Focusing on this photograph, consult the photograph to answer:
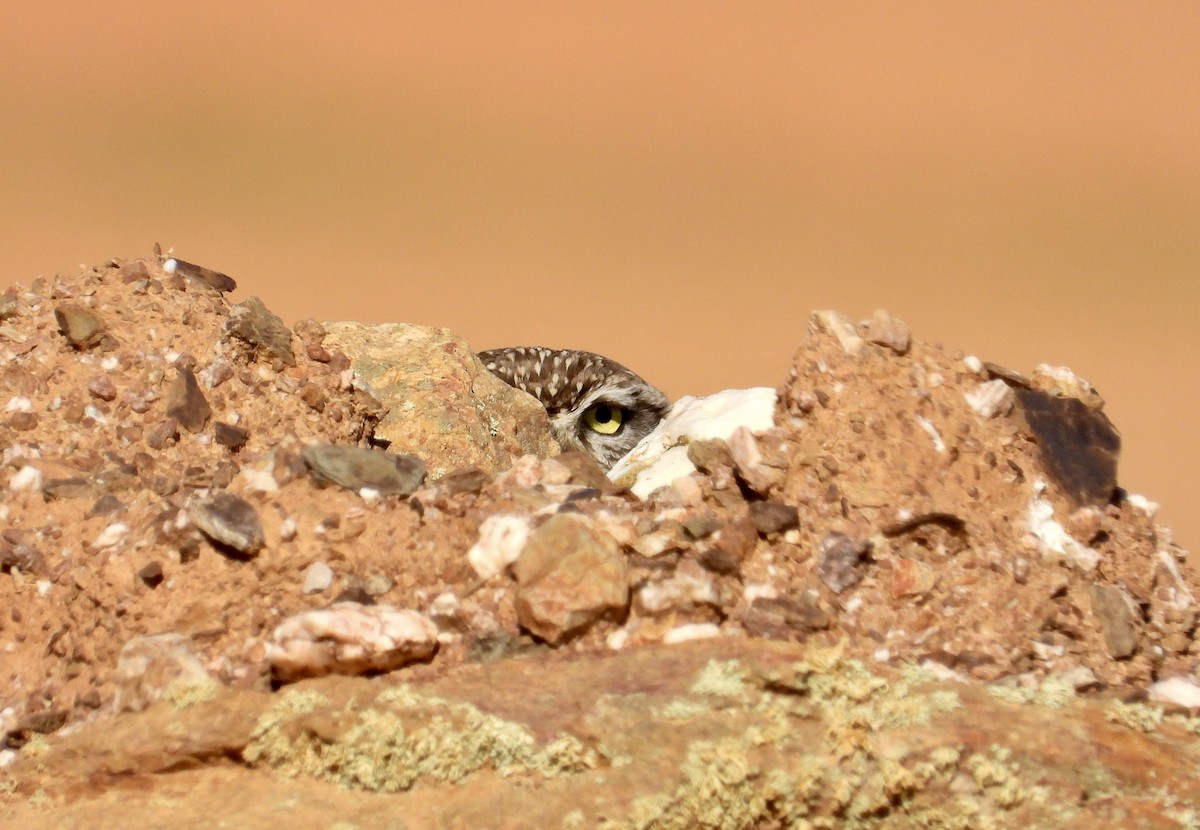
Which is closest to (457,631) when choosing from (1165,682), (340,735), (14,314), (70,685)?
(340,735)

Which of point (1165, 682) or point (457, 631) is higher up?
point (1165, 682)

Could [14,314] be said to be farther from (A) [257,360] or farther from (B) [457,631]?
(B) [457,631]

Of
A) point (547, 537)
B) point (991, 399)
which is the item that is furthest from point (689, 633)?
point (991, 399)

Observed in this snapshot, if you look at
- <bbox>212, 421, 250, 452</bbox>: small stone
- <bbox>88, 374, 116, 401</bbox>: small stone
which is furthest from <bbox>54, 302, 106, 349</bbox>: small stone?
<bbox>212, 421, 250, 452</bbox>: small stone

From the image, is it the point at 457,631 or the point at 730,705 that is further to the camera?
→ the point at 457,631

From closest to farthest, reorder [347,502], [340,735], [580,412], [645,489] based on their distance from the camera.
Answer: [340,735] → [347,502] → [645,489] → [580,412]

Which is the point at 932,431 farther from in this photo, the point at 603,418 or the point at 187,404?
the point at 603,418

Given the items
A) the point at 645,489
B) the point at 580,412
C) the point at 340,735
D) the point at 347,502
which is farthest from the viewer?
the point at 580,412
